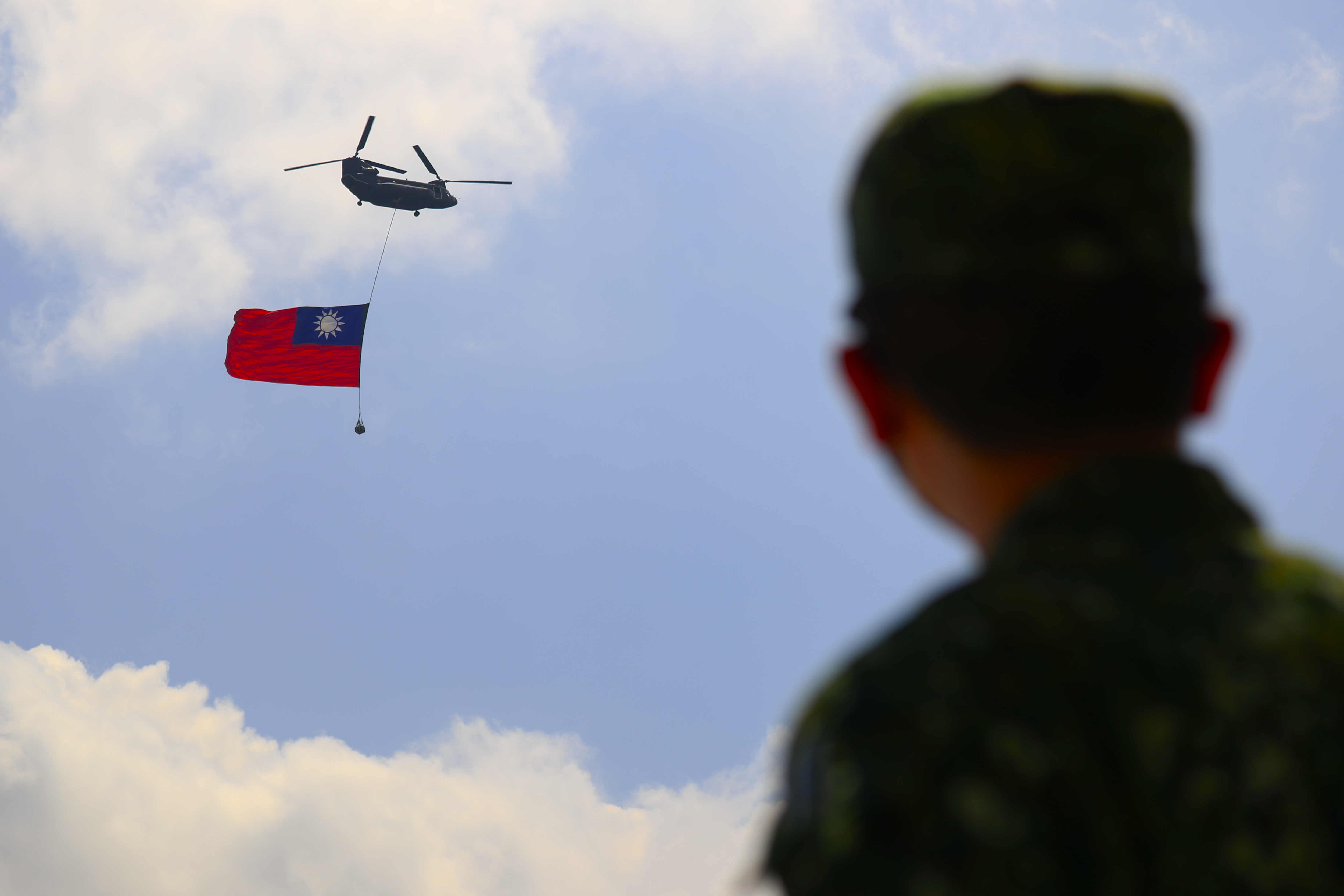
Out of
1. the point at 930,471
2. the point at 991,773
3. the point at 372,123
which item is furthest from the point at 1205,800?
the point at 372,123

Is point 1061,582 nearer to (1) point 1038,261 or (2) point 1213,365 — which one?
(1) point 1038,261

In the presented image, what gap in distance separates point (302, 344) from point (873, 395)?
33713 millimetres

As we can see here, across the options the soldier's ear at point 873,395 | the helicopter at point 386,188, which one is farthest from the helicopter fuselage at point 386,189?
the soldier's ear at point 873,395

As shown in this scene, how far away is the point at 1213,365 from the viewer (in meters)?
1.91

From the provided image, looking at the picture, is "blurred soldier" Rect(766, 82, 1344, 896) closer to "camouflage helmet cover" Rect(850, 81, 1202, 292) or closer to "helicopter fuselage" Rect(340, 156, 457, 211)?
"camouflage helmet cover" Rect(850, 81, 1202, 292)

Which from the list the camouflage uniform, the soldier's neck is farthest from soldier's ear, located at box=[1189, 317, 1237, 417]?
the camouflage uniform

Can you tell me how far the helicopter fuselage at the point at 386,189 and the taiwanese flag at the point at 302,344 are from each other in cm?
2716

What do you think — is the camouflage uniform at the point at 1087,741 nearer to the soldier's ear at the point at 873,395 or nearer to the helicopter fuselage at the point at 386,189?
the soldier's ear at the point at 873,395

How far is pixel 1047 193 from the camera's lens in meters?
1.70

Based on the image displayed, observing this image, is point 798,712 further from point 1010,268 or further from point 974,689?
point 1010,268

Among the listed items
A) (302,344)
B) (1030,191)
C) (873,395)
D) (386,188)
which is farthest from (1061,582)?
(386,188)

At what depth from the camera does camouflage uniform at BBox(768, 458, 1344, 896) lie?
4.61 ft

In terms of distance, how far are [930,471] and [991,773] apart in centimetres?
61

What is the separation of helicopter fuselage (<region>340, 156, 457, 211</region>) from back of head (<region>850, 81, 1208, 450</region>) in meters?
60.9
